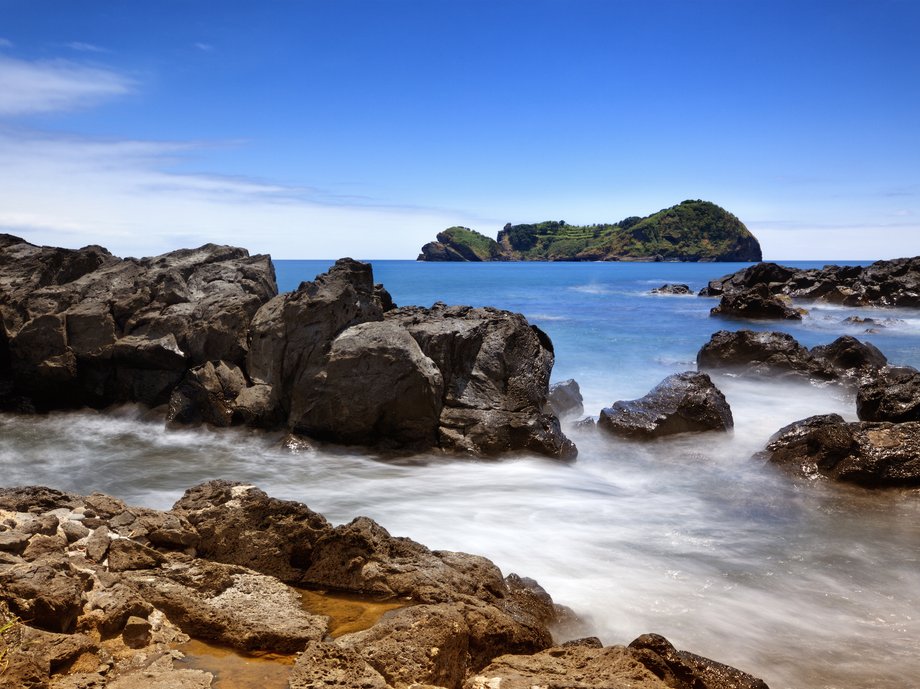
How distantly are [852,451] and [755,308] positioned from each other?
28517 millimetres

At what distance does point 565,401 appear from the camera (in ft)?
48.3

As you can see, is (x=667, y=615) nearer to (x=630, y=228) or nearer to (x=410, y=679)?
(x=410, y=679)

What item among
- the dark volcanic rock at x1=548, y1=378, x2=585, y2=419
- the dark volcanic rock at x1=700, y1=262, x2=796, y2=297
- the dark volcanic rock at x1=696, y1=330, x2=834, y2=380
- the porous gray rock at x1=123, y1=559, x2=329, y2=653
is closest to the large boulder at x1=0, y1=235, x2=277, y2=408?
the dark volcanic rock at x1=548, y1=378, x2=585, y2=419

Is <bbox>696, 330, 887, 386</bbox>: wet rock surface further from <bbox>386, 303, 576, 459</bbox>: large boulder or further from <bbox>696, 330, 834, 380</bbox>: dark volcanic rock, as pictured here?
<bbox>386, 303, 576, 459</bbox>: large boulder

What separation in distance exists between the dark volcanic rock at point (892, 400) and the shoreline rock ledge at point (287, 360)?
542cm

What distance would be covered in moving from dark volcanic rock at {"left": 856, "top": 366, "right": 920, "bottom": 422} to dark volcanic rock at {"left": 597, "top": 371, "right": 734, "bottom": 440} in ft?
7.44

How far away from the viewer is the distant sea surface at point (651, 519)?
589cm

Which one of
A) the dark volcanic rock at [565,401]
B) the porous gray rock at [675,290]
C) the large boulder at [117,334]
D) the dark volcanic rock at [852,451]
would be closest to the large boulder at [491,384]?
the dark volcanic rock at [565,401]

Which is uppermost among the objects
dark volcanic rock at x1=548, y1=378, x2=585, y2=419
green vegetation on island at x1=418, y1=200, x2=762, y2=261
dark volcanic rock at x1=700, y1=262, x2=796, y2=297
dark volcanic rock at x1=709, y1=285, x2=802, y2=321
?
green vegetation on island at x1=418, y1=200, x2=762, y2=261

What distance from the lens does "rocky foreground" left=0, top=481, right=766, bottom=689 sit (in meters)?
3.79

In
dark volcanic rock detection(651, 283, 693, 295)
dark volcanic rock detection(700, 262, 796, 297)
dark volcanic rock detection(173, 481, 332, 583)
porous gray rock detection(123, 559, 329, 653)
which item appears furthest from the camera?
dark volcanic rock detection(651, 283, 693, 295)

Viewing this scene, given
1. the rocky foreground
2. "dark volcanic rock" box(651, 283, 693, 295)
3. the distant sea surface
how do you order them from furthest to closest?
"dark volcanic rock" box(651, 283, 693, 295) → the distant sea surface → the rocky foreground

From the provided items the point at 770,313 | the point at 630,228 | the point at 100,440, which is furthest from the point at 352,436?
the point at 630,228

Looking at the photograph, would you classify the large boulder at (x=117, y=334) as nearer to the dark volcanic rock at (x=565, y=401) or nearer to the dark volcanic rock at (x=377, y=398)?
the dark volcanic rock at (x=377, y=398)
